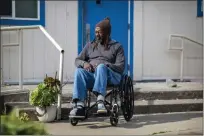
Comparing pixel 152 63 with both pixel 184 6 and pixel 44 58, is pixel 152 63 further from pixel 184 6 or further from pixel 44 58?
pixel 44 58

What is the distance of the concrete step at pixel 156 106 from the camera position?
6.26 m

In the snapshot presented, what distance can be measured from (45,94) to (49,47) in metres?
2.44

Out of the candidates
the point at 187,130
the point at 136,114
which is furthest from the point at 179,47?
the point at 187,130

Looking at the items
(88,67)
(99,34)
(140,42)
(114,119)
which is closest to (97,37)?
(99,34)

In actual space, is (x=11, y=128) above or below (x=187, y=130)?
above

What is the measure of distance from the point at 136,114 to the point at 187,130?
124 centimetres

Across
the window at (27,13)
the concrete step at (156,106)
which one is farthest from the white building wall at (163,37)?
the window at (27,13)

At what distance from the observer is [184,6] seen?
8.71 meters

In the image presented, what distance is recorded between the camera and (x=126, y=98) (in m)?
5.88

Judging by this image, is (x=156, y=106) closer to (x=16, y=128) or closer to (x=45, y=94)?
(x=45, y=94)

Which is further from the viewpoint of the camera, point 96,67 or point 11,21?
point 11,21

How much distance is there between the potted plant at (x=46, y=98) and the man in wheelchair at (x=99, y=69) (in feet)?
1.66

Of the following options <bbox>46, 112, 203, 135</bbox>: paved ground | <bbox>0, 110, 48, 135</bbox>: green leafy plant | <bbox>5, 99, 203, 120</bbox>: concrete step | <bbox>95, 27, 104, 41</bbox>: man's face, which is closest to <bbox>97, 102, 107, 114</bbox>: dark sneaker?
<bbox>46, 112, 203, 135</bbox>: paved ground

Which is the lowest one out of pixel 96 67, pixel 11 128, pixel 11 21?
pixel 11 128
